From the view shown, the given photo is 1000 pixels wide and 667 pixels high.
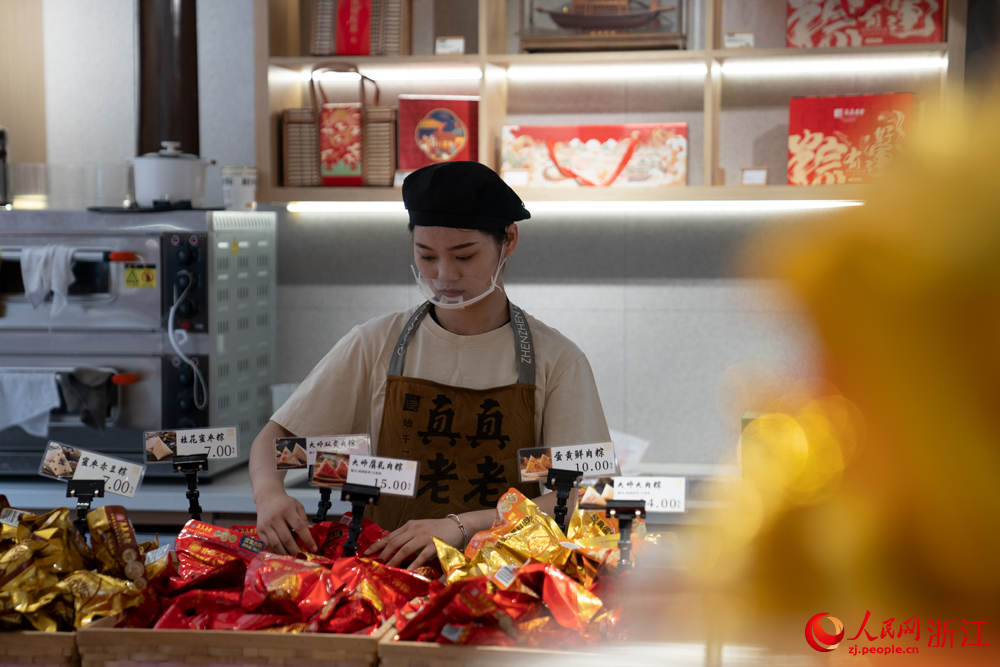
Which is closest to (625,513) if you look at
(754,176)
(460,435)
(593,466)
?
(593,466)

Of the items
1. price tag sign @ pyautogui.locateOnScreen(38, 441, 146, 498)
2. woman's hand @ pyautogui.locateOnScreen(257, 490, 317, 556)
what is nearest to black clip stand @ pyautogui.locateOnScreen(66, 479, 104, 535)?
price tag sign @ pyautogui.locateOnScreen(38, 441, 146, 498)

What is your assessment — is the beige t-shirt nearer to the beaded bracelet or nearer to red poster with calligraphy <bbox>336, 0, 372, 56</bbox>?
the beaded bracelet

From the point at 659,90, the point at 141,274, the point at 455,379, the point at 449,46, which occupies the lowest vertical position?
the point at 455,379

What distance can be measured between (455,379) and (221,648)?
849 mm

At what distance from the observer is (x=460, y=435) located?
188 centimetres

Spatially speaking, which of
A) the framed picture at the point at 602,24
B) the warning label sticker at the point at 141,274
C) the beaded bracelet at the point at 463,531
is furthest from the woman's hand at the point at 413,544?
the framed picture at the point at 602,24

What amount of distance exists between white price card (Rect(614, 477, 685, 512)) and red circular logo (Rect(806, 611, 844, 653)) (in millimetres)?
1015

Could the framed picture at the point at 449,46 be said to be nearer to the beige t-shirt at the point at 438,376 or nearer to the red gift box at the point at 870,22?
the red gift box at the point at 870,22

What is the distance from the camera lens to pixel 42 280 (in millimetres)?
2934

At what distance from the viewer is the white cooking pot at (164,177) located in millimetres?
3070

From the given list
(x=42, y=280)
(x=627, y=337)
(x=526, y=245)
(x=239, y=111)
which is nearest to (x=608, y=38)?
(x=526, y=245)

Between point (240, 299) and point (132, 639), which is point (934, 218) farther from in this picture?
point (240, 299)

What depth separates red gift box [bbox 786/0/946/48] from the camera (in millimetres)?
3029

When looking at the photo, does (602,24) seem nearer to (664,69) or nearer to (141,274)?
(664,69)
